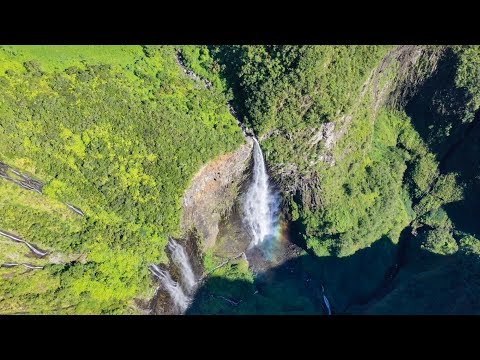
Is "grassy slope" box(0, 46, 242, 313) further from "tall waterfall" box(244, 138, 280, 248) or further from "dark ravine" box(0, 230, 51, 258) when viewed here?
"tall waterfall" box(244, 138, 280, 248)

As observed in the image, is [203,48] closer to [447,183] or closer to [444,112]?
[444,112]

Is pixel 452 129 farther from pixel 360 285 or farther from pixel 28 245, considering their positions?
pixel 28 245

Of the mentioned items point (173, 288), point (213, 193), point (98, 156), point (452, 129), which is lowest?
point (173, 288)

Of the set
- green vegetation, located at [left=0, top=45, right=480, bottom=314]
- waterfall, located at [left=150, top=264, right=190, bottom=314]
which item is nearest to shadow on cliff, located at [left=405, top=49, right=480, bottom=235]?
green vegetation, located at [left=0, top=45, right=480, bottom=314]

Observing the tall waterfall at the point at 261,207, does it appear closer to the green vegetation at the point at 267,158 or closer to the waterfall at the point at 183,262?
the green vegetation at the point at 267,158

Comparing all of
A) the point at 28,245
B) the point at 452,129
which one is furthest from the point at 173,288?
the point at 452,129

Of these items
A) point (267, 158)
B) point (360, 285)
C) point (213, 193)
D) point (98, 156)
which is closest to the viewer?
point (98, 156)
